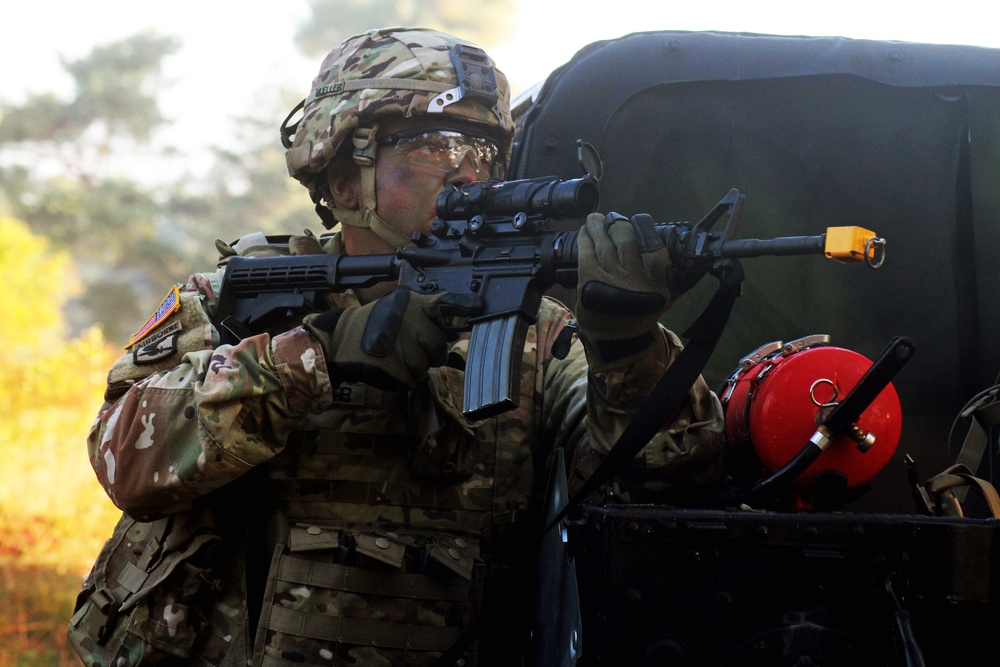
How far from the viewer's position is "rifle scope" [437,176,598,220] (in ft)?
7.95

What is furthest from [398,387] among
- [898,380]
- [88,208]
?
[88,208]

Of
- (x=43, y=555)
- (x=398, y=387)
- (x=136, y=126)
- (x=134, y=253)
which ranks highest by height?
(x=398, y=387)

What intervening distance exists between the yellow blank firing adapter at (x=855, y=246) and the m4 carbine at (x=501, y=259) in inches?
9.2

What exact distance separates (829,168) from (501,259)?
144 centimetres

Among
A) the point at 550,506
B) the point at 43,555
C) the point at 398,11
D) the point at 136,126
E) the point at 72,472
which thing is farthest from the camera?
the point at 398,11

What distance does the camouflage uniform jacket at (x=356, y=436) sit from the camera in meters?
2.51

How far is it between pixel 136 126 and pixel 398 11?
1038 cm

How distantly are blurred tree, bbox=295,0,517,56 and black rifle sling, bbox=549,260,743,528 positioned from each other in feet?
102

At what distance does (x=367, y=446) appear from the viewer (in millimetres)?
2820

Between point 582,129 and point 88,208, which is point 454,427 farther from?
point 88,208

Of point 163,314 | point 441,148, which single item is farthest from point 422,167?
point 163,314

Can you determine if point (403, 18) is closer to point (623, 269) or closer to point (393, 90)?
point (393, 90)

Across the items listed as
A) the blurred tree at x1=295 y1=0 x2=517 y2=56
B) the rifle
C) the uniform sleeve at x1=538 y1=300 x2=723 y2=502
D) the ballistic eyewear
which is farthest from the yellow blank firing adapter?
the blurred tree at x1=295 y1=0 x2=517 y2=56

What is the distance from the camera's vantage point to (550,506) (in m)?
2.38
